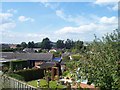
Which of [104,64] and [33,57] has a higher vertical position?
[33,57]

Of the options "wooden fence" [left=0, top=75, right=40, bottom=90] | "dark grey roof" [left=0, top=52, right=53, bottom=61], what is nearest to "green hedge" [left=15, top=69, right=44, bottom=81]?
"wooden fence" [left=0, top=75, right=40, bottom=90]

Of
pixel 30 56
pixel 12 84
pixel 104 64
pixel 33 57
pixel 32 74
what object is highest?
pixel 30 56

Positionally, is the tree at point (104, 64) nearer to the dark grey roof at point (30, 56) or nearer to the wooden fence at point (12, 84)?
the wooden fence at point (12, 84)

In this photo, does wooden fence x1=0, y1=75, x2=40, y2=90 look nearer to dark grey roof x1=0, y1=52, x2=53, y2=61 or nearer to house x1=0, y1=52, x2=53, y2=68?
house x1=0, y1=52, x2=53, y2=68

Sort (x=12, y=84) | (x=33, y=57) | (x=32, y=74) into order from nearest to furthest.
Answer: (x=12, y=84)
(x=32, y=74)
(x=33, y=57)

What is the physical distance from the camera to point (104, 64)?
5.82 metres

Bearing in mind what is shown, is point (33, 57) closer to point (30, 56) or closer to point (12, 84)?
point (30, 56)

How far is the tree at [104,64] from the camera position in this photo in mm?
5605

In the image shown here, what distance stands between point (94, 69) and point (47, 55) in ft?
102

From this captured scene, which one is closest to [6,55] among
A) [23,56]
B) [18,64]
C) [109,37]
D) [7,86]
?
[23,56]

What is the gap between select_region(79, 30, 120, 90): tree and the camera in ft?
18.4

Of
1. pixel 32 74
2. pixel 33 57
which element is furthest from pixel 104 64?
pixel 33 57

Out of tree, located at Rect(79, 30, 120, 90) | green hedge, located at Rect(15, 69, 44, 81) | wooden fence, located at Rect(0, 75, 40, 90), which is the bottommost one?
green hedge, located at Rect(15, 69, 44, 81)

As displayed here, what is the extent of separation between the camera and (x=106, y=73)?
18.7ft
